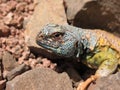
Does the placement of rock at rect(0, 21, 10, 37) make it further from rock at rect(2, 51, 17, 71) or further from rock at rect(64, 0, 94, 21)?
rock at rect(64, 0, 94, 21)

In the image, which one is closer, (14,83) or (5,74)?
(14,83)

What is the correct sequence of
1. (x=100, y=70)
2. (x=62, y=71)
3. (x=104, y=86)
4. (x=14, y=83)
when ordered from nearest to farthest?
(x=104, y=86) → (x=14, y=83) → (x=100, y=70) → (x=62, y=71)

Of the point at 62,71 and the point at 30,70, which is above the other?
the point at 30,70

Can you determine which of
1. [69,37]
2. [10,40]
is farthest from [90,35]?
[10,40]

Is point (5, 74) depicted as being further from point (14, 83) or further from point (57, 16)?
point (57, 16)

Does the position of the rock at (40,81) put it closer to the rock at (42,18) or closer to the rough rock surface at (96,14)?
the rock at (42,18)

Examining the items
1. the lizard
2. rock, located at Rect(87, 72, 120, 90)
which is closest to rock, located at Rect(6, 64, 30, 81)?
the lizard

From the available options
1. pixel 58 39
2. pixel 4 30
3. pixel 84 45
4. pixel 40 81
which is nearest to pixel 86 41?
pixel 84 45
